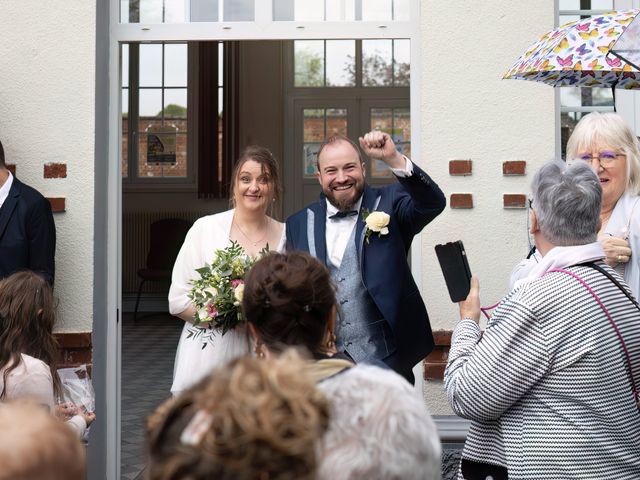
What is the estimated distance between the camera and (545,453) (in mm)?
2658

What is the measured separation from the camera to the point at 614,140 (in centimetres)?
375

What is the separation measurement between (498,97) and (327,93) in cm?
948

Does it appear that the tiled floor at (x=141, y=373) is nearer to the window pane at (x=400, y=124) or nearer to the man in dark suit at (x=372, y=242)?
the man in dark suit at (x=372, y=242)

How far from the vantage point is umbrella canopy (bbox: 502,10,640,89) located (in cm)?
399

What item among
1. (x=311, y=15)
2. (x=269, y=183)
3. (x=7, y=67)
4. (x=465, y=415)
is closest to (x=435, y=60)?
(x=311, y=15)

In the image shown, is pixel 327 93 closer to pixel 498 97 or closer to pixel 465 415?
pixel 498 97

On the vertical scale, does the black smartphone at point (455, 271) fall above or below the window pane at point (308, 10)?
below

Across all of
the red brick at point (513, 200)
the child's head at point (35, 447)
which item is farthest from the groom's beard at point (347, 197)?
the child's head at point (35, 447)

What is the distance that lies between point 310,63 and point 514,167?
32.0 feet

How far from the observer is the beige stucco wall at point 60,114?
17.3 feet

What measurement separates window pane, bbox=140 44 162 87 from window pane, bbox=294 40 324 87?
2.09 meters

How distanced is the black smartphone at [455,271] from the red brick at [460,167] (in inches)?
80.4

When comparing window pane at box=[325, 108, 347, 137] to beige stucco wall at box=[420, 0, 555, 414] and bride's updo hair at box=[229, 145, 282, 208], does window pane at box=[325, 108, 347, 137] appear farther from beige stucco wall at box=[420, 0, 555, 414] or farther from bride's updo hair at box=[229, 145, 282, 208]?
bride's updo hair at box=[229, 145, 282, 208]

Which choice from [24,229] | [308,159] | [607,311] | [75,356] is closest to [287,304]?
[607,311]
